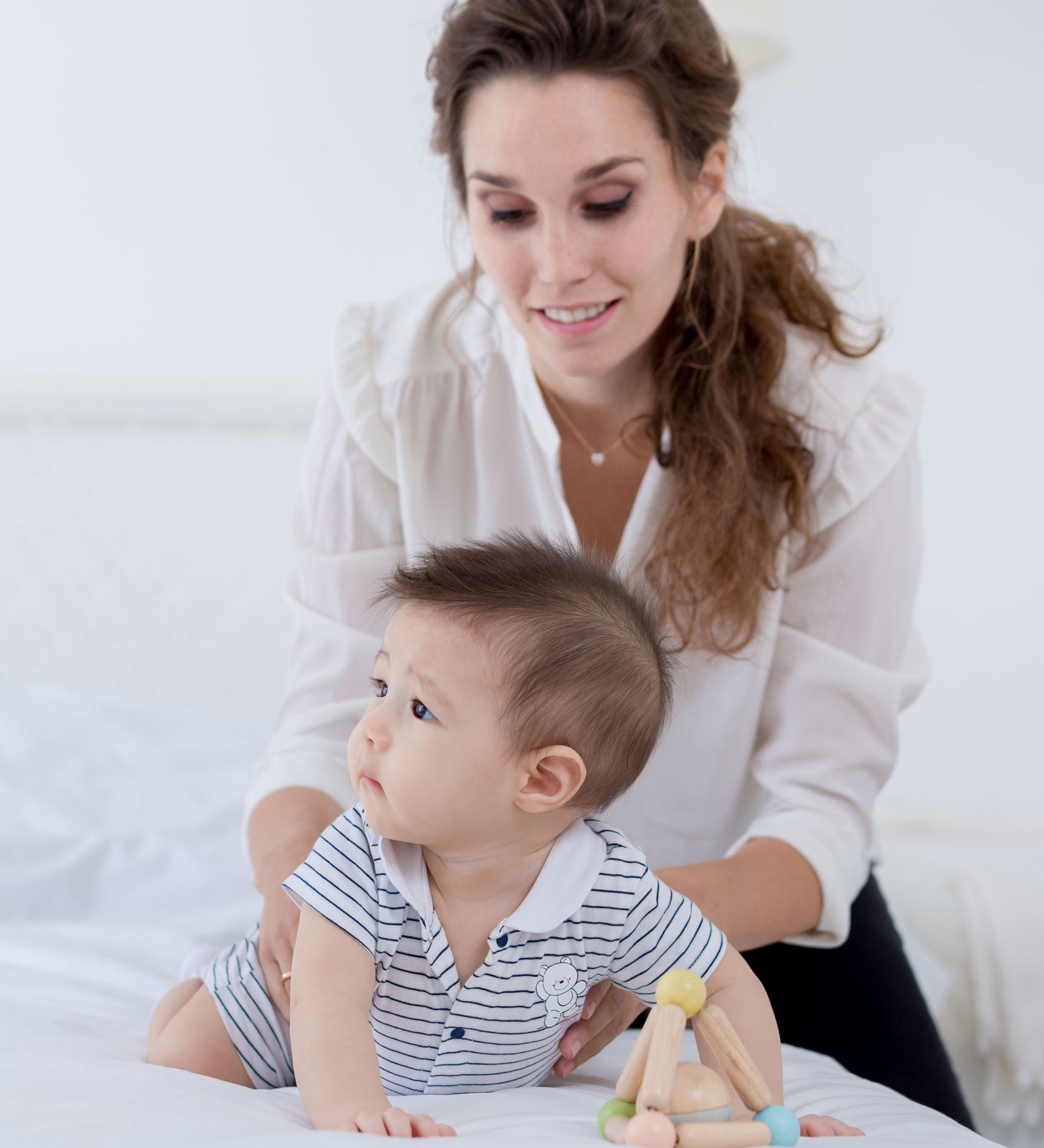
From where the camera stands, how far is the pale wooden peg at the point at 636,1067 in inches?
26.0

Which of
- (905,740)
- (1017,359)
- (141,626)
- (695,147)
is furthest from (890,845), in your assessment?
(141,626)

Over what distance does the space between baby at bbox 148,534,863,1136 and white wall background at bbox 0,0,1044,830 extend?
1.54 meters

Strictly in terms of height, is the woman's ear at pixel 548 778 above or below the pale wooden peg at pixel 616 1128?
above

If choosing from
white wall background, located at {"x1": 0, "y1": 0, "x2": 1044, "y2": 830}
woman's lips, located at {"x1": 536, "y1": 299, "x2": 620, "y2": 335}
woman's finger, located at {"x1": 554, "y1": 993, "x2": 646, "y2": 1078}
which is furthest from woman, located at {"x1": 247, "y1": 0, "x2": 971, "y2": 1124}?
white wall background, located at {"x1": 0, "y1": 0, "x2": 1044, "y2": 830}

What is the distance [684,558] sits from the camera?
1.20 metres

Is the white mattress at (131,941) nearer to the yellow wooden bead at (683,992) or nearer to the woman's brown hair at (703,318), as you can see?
the yellow wooden bead at (683,992)

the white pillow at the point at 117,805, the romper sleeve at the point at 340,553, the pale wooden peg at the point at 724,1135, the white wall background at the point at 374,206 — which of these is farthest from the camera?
the white wall background at the point at 374,206

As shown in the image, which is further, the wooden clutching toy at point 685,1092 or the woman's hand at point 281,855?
the woman's hand at point 281,855

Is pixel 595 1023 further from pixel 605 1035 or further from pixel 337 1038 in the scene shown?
pixel 337 1038

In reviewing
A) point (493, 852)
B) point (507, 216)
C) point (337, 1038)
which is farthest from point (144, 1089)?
point (507, 216)

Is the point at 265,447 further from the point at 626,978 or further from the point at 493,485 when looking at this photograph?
the point at 626,978

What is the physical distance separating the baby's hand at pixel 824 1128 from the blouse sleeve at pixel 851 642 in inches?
16.4

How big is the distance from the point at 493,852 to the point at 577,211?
1.96 feet

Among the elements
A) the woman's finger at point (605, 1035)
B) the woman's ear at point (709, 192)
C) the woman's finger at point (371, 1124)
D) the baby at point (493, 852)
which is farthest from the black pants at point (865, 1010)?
the woman's ear at point (709, 192)
